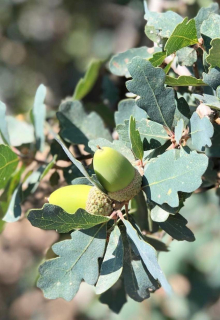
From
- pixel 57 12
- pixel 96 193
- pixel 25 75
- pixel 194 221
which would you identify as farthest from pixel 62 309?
pixel 96 193

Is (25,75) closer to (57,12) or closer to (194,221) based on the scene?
(57,12)

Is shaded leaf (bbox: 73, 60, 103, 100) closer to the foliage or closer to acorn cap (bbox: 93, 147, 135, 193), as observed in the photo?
the foliage

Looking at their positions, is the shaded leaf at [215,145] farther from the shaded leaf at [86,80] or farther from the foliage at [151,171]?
the shaded leaf at [86,80]

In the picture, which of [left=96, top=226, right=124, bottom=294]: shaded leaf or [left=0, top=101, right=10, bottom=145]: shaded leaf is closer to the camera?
[left=96, top=226, right=124, bottom=294]: shaded leaf

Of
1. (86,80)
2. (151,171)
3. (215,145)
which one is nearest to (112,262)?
(151,171)

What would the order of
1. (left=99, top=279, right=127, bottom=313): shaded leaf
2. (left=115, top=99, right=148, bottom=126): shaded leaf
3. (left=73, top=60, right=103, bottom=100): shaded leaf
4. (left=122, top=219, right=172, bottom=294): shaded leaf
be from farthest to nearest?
(left=73, top=60, right=103, bottom=100): shaded leaf → (left=99, top=279, right=127, bottom=313): shaded leaf → (left=115, top=99, right=148, bottom=126): shaded leaf → (left=122, top=219, right=172, bottom=294): shaded leaf

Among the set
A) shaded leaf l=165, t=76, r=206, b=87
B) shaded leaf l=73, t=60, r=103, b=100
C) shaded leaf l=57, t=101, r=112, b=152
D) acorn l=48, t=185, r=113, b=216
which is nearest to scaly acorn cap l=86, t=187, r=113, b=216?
acorn l=48, t=185, r=113, b=216
